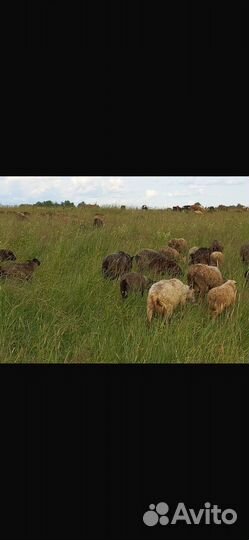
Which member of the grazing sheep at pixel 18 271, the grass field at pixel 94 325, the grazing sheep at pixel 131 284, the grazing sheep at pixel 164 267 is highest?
the grazing sheep at pixel 164 267

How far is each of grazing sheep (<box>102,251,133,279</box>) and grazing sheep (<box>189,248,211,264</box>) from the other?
0.96 metres

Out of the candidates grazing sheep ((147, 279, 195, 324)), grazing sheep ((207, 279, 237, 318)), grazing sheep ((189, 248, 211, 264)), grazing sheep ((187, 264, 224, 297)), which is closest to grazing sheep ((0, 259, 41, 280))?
grazing sheep ((147, 279, 195, 324))

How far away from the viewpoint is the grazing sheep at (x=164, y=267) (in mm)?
5367

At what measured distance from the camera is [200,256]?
237 inches

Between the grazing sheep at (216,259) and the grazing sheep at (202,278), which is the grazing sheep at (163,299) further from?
the grazing sheep at (216,259)

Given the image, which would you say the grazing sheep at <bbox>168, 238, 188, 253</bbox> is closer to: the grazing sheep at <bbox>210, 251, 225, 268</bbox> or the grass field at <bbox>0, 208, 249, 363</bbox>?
the grazing sheep at <bbox>210, 251, 225, 268</bbox>

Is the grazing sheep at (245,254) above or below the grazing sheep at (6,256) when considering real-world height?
above

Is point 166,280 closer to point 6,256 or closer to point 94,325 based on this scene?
point 94,325

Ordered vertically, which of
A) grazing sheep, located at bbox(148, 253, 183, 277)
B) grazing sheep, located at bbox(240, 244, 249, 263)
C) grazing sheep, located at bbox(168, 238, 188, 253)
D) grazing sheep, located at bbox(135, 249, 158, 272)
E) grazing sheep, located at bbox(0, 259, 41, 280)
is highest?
grazing sheep, located at bbox(168, 238, 188, 253)

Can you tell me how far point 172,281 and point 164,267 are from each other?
1242 millimetres

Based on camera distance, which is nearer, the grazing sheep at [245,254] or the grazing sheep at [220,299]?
the grazing sheep at [220,299]

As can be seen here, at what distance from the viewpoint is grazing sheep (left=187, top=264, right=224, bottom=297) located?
4717 millimetres

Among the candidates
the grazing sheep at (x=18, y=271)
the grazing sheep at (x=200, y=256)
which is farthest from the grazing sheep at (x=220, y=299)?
the grazing sheep at (x=18, y=271)

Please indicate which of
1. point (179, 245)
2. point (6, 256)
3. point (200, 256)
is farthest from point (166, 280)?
point (179, 245)
